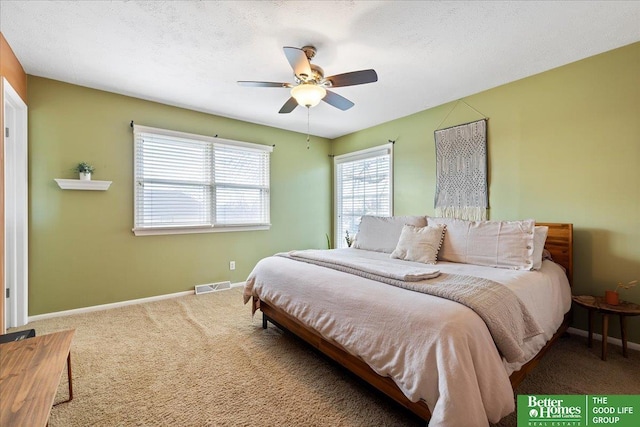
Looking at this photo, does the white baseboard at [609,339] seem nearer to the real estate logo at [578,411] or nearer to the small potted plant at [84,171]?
the real estate logo at [578,411]

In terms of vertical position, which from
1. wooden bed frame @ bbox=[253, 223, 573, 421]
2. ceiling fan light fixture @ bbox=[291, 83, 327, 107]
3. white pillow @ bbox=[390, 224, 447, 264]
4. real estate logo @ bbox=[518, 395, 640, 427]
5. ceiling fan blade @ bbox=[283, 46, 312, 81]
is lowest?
real estate logo @ bbox=[518, 395, 640, 427]

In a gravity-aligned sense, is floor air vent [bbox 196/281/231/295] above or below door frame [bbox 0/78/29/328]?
below

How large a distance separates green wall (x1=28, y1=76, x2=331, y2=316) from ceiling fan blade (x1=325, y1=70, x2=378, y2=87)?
Answer: 2424 mm

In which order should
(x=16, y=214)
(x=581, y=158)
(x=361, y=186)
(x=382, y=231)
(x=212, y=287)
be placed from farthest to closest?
(x=361, y=186)
(x=212, y=287)
(x=382, y=231)
(x=16, y=214)
(x=581, y=158)

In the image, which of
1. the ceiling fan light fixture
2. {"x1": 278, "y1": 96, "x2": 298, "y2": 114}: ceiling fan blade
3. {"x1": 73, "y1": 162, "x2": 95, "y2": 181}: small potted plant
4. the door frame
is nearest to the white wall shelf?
{"x1": 73, "y1": 162, "x2": 95, "y2": 181}: small potted plant

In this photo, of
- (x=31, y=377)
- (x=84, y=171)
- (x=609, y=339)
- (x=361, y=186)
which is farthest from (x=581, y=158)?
(x=84, y=171)

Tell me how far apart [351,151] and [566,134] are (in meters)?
2.96

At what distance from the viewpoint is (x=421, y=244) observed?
2.73m

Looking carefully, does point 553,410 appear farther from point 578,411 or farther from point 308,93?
point 308,93

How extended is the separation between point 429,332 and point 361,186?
3.69 m

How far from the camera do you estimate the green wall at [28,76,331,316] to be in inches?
A: 115

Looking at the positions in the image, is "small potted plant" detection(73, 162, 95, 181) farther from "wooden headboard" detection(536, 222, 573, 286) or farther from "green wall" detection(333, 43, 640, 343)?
"wooden headboard" detection(536, 222, 573, 286)

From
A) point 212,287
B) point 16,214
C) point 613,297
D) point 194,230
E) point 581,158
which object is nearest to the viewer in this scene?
point 613,297

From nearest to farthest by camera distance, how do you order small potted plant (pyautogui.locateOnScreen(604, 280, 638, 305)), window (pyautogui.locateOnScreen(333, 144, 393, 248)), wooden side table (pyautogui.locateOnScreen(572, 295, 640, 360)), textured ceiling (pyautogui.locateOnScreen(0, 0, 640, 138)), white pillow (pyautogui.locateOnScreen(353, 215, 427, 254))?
textured ceiling (pyautogui.locateOnScreen(0, 0, 640, 138)) < wooden side table (pyautogui.locateOnScreen(572, 295, 640, 360)) < small potted plant (pyautogui.locateOnScreen(604, 280, 638, 305)) < white pillow (pyautogui.locateOnScreen(353, 215, 427, 254)) < window (pyautogui.locateOnScreen(333, 144, 393, 248))
